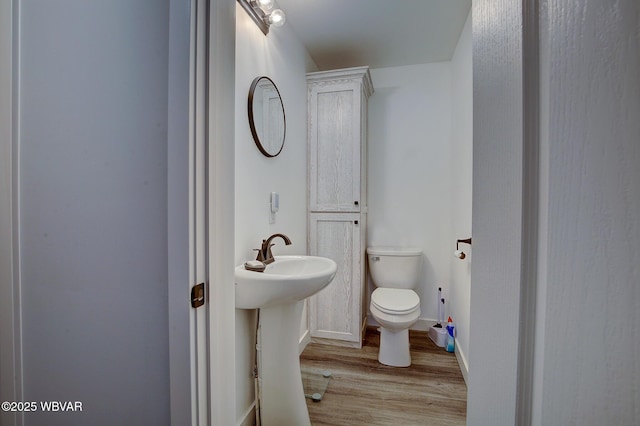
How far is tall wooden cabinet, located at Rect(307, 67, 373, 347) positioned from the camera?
2.28 meters

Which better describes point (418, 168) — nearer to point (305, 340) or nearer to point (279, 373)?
point (305, 340)

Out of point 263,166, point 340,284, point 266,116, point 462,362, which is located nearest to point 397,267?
point 340,284

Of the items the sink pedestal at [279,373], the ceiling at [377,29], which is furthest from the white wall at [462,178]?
the sink pedestal at [279,373]

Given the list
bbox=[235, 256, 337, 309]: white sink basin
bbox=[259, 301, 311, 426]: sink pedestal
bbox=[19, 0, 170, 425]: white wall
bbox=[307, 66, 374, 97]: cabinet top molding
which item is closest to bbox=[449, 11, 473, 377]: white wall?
bbox=[307, 66, 374, 97]: cabinet top molding

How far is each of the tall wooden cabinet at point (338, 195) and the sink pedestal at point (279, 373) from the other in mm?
958

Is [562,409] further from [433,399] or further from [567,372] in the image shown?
[433,399]

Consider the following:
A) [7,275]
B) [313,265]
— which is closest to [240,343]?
[313,265]

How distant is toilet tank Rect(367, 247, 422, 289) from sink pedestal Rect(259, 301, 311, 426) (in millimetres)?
1254

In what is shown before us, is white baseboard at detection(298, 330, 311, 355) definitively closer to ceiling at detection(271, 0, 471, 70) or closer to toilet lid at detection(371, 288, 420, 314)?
toilet lid at detection(371, 288, 420, 314)

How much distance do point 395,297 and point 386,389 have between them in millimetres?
641

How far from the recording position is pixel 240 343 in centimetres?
141

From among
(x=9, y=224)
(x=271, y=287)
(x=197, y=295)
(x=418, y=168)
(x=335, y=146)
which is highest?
(x=335, y=146)

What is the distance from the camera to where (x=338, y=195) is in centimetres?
232

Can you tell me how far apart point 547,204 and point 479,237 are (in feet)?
0.37
